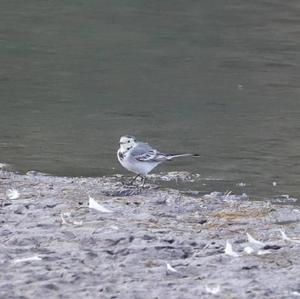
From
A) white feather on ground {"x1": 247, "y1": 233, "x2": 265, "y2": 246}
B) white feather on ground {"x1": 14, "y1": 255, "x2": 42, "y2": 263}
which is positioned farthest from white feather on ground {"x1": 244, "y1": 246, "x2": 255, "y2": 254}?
white feather on ground {"x1": 14, "y1": 255, "x2": 42, "y2": 263}

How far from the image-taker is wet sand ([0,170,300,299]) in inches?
251

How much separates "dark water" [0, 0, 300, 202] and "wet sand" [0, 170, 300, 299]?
144 cm

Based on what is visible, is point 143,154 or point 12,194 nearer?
point 12,194

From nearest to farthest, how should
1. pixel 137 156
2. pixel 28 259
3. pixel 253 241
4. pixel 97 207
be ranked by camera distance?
pixel 28 259
pixel 253 241
pixel 97 207
pixel 137 156

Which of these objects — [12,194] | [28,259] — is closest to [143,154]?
[12,194]

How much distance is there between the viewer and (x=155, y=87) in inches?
596

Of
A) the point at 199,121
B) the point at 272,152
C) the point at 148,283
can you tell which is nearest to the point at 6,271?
the point at 148,283

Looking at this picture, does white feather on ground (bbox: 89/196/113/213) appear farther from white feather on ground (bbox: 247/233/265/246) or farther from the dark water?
the dark water

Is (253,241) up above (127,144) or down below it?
below

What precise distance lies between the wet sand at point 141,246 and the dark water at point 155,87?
56.6 inches

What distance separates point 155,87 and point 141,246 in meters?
8.03

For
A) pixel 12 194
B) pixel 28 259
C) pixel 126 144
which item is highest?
pixel 126 144

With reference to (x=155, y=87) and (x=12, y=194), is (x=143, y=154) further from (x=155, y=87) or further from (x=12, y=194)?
(x=155, y=87)

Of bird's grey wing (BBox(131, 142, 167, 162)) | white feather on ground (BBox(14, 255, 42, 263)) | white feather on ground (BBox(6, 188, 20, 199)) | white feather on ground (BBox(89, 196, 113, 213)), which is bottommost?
white feather on ground (BBox(6, 188, 20, 199))
